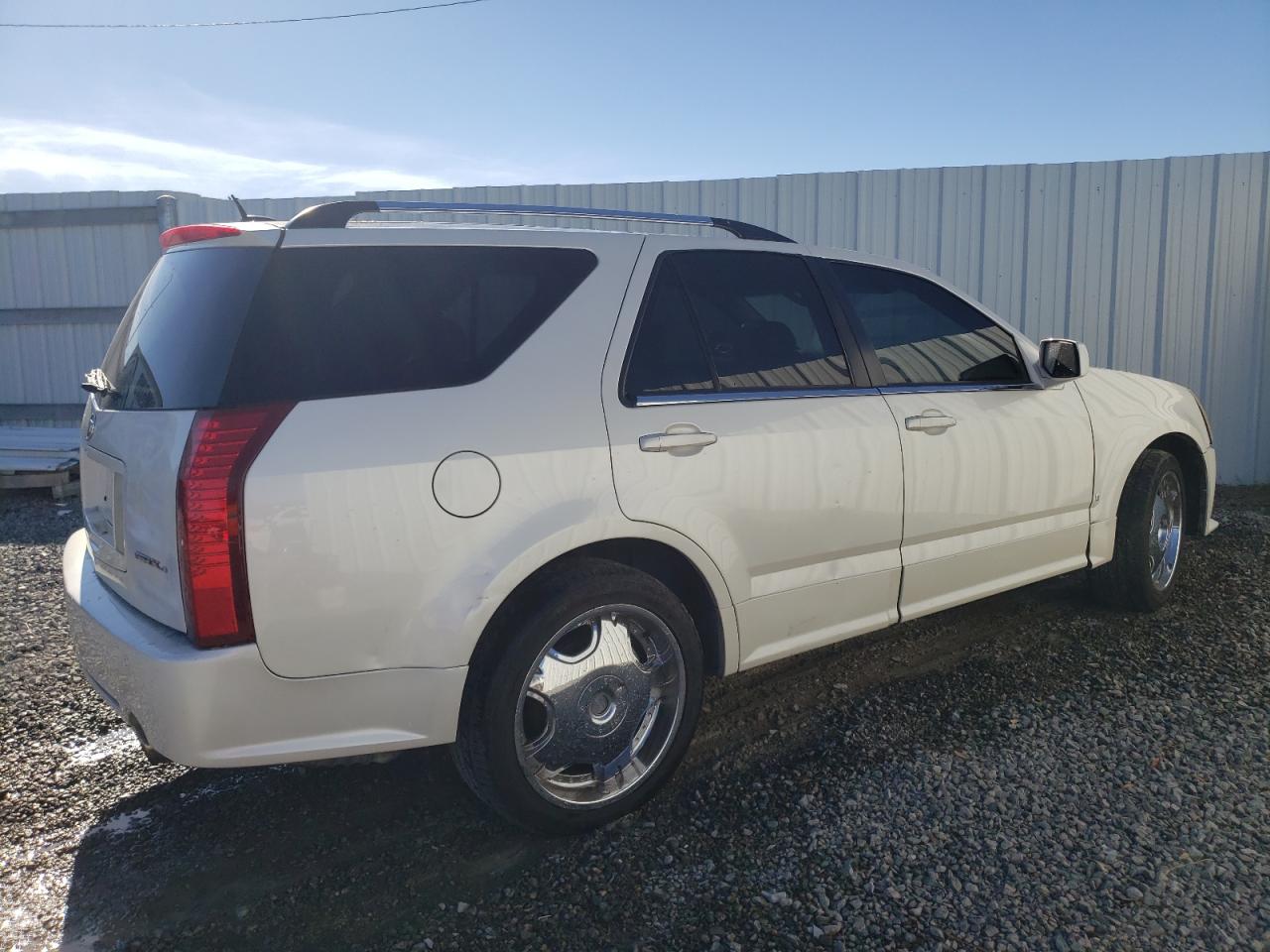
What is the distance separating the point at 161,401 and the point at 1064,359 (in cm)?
340

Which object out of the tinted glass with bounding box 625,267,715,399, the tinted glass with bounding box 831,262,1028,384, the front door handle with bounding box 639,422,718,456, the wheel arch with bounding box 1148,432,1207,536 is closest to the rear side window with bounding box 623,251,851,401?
the tinted glass with bounding box 625,267,715,399

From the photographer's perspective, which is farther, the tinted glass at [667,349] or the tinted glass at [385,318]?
the tinted glass at [667,349]

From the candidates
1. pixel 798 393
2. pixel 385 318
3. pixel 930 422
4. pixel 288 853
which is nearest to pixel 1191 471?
pixel 930 422

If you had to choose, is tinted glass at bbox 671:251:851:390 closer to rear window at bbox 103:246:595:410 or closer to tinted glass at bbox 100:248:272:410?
rear window at bbox 103:246:595:410

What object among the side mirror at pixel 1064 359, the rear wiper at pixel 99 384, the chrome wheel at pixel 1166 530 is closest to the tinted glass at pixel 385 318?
the rear wiper at pixel 99 384

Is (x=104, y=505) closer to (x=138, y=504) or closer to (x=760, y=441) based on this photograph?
(x=138, y=504)

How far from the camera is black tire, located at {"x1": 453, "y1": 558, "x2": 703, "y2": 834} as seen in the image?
8.70ft

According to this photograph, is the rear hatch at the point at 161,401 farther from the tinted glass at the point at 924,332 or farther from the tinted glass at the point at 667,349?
the tinted glass at the point at 924,332

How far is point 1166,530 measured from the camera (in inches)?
195

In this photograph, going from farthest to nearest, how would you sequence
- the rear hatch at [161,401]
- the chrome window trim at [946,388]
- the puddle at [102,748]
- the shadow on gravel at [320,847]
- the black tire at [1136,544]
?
the black tire at [1136,544] < the chrome window trim at [946,388] < the puddle at [102,748] < the shadow on gravel at [320,847] < the rear hatch at [161,401]

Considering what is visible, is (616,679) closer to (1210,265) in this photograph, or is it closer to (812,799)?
(812,799)

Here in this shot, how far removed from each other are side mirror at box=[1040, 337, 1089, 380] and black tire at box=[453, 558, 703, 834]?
7.04ft

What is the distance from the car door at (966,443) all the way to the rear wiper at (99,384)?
2.48 metres

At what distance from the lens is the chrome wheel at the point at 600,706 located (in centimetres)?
284
